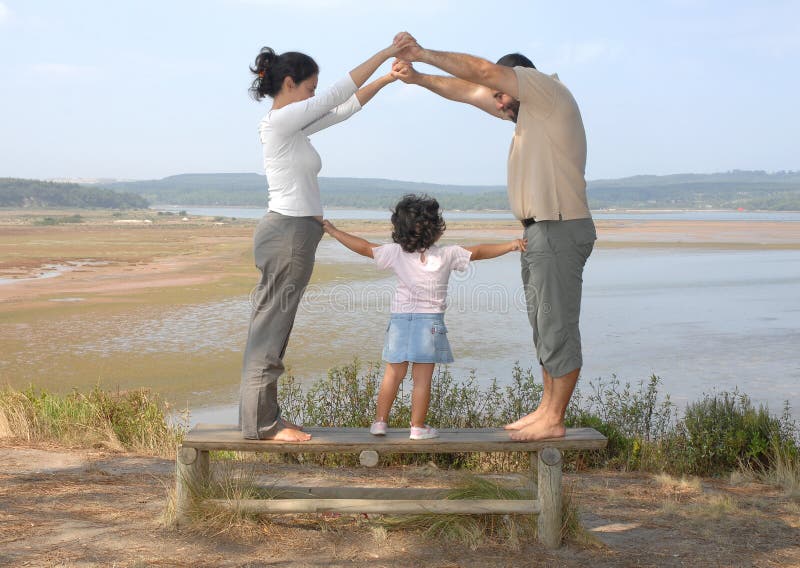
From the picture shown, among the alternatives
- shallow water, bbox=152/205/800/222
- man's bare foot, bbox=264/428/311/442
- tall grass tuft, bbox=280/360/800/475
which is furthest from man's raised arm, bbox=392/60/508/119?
shallow water, bbox=152/205/800/222

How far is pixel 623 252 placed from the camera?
37.5 meters

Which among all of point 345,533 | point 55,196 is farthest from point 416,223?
point 55,196

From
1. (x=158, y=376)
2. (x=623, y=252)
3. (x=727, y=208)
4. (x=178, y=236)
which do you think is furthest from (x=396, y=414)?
(x=727, y=208)

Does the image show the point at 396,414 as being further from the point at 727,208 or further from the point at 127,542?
the point at 727,208

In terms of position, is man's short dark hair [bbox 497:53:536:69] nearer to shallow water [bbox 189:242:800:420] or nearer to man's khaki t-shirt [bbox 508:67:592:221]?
man's khaki t-shirt [bbox 508:67:592:221]

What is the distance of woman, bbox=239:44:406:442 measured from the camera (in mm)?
4822

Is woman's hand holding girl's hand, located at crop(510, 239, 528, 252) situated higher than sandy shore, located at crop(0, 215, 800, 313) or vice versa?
woman's hand holding girl's hand, located at crop(510, 239, 528, 252)

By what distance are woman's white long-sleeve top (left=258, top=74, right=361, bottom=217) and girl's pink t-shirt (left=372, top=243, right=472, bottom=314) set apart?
530 millimetres

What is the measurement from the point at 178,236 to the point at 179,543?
145 feet

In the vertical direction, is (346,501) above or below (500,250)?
below

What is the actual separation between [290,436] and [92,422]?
457 centimetres

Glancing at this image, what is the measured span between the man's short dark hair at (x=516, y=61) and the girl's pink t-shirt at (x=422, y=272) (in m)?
1.08

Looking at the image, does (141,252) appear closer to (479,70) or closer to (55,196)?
(479,70)

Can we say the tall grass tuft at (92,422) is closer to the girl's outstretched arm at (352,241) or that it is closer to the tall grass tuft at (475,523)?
the tall grass tuft at (475,523)
